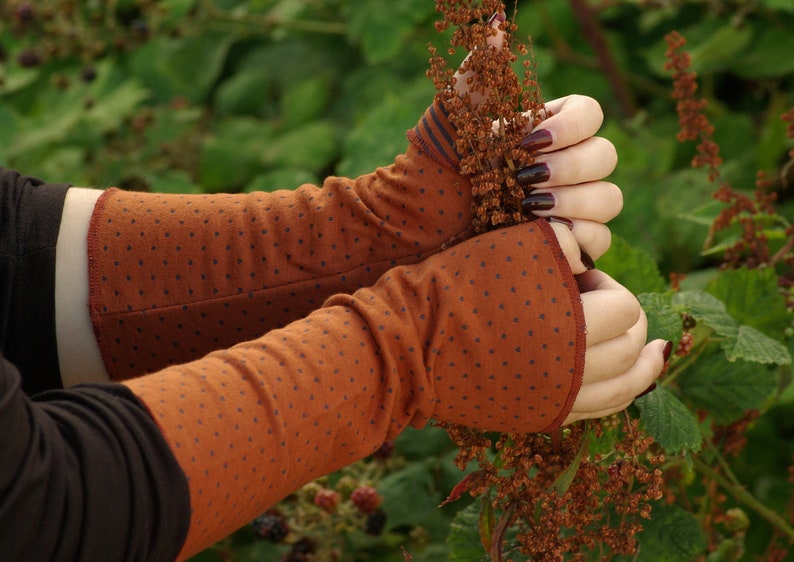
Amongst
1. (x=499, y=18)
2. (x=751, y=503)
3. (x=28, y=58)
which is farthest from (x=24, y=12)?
(x=751, y=503)

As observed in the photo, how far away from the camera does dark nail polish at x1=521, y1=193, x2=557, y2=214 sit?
0.74m

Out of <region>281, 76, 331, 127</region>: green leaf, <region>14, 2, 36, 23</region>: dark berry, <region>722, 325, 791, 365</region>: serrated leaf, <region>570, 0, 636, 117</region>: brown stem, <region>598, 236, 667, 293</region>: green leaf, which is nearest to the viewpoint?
<region>722, 325, 791, 365</region>: serrated leaf

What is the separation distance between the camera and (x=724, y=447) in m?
1.00

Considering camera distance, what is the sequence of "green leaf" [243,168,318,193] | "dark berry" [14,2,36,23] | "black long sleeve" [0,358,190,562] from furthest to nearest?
"dark berry" [14,2,36,23], "green leaf" [243,168,318,193], "black long sleeve" [0,358,190,562]

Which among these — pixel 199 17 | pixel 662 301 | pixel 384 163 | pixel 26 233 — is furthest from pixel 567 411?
pixel 199 17

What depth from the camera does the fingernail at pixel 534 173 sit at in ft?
2.41

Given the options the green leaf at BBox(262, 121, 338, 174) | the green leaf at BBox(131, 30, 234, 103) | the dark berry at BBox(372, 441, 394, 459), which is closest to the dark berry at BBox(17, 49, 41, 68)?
the green leaf at BBox(131, 30, 234, 103)

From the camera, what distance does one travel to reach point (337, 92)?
1.92 m

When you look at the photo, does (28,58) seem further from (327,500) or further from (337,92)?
(327,500)

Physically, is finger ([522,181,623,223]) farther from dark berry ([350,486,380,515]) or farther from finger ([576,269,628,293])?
dark berry ([350,486,380,515])

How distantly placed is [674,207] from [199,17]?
3.25 ft

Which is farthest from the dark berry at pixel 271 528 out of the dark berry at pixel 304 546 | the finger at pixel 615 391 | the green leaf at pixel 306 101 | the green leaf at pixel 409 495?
the green leaf at pixel 306 101

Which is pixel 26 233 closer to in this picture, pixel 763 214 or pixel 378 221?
pixel 378 221

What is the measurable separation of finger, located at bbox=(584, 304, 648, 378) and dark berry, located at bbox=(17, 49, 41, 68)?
132 cm
